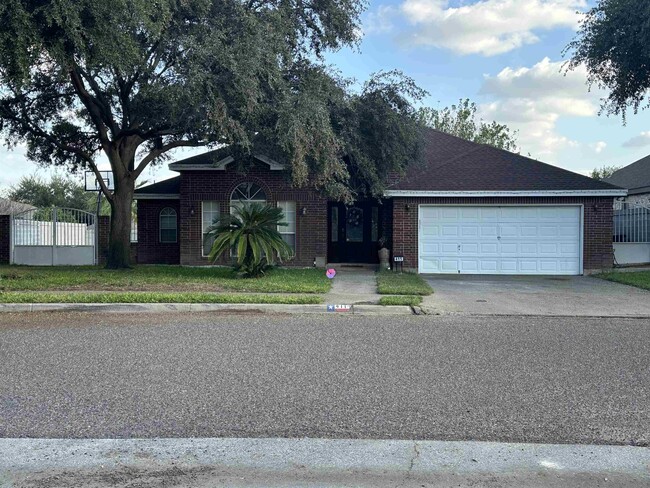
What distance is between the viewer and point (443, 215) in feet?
61.9

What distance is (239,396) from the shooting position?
5.92 meters

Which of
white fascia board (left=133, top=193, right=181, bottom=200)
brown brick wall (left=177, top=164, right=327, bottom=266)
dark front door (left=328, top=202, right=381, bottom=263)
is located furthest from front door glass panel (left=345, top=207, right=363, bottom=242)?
white fascia board (left=133, top=193, right=181, bottom=200)

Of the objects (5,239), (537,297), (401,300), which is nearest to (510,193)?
(537,297)

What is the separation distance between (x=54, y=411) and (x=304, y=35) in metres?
13.6

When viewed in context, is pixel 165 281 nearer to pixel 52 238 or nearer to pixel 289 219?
pixel 289 219

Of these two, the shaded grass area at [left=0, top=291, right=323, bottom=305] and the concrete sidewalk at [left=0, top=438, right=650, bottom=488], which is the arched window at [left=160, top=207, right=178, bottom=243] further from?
the concrete sidewalk at [left=0, top=438, right=650, bottom=488]

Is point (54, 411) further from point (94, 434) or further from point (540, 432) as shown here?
point (540, 432)

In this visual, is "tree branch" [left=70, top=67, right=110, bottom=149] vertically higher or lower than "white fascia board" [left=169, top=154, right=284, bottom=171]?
higher

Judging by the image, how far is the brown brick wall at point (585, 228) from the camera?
728 inches

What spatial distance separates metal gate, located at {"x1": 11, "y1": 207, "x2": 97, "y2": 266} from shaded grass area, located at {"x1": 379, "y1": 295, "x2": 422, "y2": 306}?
Result: 1359 centimetres

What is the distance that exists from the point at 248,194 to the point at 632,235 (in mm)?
13263

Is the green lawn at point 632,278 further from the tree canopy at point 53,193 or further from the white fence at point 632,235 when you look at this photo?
the tree canopy at point 53,193

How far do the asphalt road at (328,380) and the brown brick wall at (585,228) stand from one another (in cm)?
876

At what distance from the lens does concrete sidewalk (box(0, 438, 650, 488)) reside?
4.19 meters
